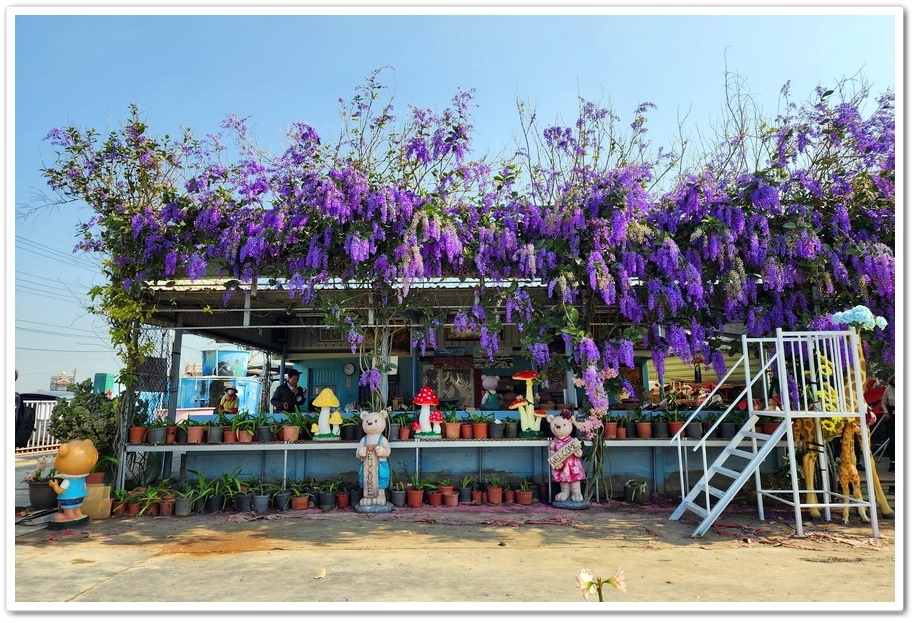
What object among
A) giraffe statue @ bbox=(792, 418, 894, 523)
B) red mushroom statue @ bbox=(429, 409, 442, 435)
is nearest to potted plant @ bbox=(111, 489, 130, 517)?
red mushroom statue @ bbox=(429, 409, 442, 435)

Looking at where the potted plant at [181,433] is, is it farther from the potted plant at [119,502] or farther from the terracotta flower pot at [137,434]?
the potted plant at [119,502]

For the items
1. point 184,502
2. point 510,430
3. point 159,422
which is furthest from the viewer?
point 159,422

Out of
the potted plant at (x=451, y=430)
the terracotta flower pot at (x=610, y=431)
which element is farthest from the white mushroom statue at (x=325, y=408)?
the terracotta flower pot at (x=610, y=431)

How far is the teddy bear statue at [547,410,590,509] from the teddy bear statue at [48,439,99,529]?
4.64 m

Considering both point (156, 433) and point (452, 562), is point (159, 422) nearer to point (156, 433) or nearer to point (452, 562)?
point (156, 433)

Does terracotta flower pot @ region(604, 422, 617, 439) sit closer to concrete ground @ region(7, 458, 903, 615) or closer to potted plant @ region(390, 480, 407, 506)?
concrete ground @ region(7, 458, 903, 615)

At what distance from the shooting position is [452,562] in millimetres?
4395

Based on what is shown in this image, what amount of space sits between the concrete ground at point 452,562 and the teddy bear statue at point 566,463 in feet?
0.61

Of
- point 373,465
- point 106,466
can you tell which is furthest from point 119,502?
point 373,465

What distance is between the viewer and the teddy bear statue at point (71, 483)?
18.7ft

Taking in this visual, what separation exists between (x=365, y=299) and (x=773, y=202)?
4845 millimetres

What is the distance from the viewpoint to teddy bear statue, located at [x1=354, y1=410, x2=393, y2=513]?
20.8 ft

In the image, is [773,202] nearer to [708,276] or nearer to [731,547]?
[708,276]

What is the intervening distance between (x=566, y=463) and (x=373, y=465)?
204cm
